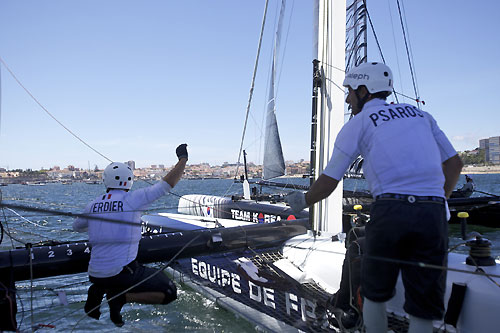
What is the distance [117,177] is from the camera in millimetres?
3369

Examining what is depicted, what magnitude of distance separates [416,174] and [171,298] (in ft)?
7.27

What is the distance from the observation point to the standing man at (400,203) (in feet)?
6.49

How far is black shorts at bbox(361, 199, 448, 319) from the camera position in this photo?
196 cm

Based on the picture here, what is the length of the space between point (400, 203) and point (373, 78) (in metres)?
0.76

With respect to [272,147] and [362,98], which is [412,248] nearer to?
[362,98]

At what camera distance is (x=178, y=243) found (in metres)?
4.29

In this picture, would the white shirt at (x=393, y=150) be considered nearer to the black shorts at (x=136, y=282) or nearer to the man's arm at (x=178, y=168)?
the man's arm at (x=178, y=168)

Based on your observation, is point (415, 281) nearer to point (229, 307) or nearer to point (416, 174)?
point (416, 174)

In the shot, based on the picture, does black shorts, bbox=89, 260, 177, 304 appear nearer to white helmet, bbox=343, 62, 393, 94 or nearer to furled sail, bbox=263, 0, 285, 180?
white helmet, bbox=343, 62, 393, 94

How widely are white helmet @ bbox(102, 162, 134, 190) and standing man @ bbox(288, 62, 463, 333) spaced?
70.8 inches

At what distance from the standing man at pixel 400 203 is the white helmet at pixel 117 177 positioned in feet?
5.90

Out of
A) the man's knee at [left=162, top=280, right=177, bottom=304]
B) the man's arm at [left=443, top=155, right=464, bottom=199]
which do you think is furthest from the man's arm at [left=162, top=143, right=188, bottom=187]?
the man's arm at [left=443, top=155, right=464, bottom=199]

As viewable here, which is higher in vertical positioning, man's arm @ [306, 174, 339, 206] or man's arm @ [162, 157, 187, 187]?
man's arm @ [162, 157, 187, 187]

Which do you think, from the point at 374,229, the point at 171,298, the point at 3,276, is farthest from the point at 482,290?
the point at 3,276
